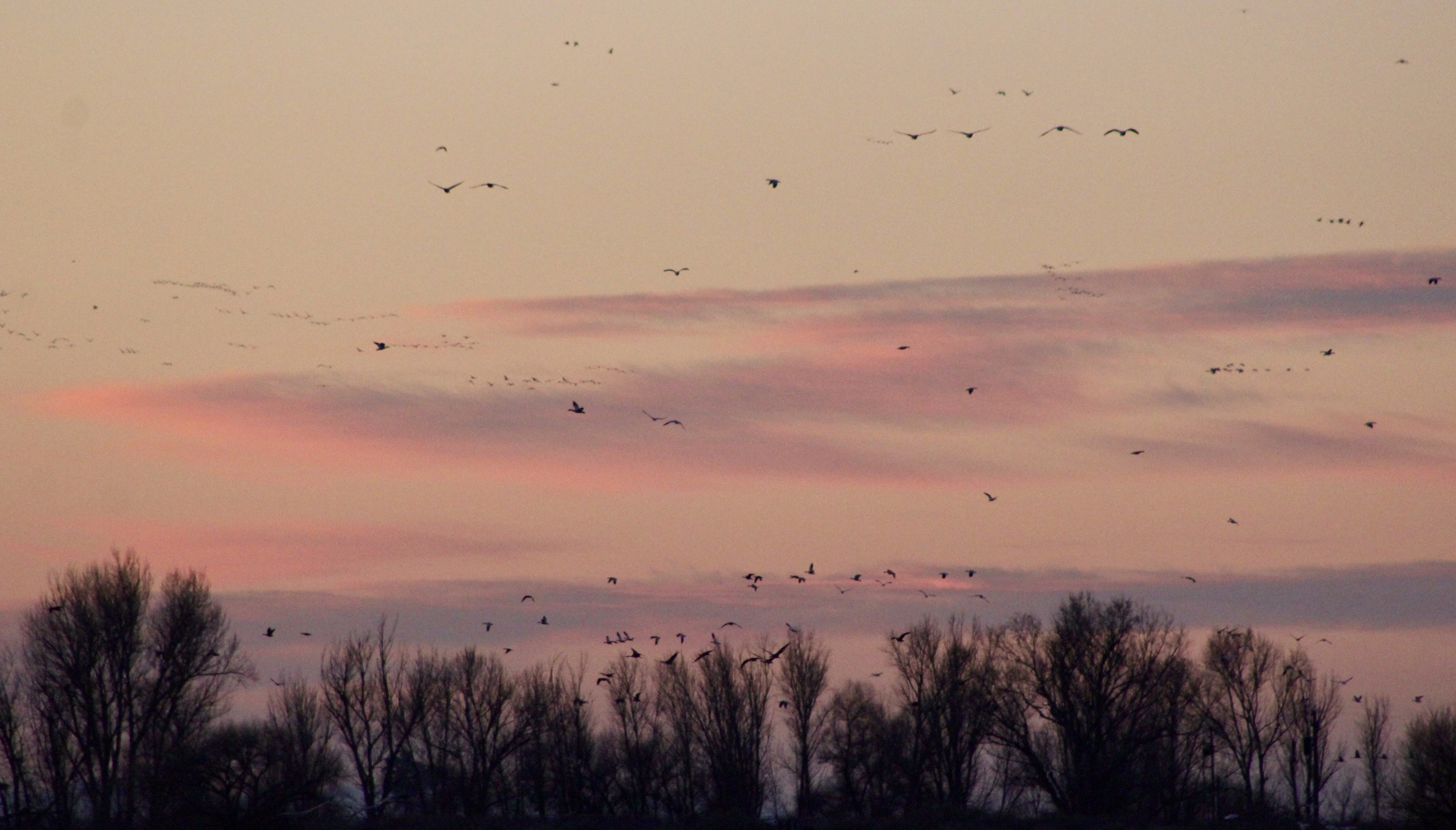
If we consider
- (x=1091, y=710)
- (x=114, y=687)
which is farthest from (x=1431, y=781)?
(x=114, y=687)

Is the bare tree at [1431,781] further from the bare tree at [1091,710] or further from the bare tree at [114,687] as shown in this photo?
the bare tree at [114,687]

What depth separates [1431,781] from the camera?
243ft

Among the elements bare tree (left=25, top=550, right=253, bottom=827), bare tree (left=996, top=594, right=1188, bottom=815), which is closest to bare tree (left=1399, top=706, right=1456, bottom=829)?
bare tree (left=996, top=594, right=1188, bottom=815)

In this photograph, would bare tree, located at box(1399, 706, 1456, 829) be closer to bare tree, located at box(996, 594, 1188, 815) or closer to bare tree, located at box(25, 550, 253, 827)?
bare tree, located at box(996, 594, 1188, 815)

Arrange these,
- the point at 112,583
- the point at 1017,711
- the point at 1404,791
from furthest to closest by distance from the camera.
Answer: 1. the point at 1017,711
2. the point at 112,583
3. the point at 1404,791

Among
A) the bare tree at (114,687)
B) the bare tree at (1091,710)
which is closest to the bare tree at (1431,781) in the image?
the bare tree at (1091,710)

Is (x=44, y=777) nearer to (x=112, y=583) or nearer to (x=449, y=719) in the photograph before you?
(x=112, y=583)

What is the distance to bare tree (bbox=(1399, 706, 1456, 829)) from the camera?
72250mm

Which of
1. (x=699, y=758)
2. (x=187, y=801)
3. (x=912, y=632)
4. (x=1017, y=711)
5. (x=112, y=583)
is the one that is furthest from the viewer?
(x=912, y=632)

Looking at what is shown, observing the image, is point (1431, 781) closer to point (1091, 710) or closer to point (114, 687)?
point (1091, 710)

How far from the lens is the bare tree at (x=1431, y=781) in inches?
2844

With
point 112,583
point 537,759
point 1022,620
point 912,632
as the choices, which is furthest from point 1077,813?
point 112,583

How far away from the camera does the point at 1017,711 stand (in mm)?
89812

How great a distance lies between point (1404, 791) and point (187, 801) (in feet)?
175
